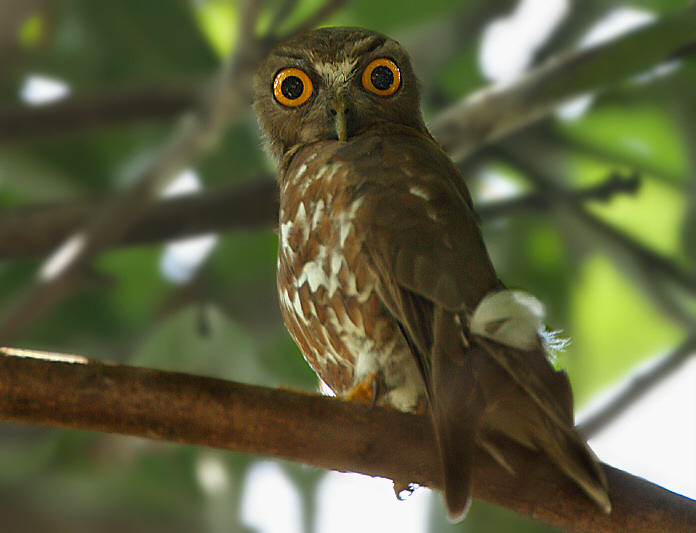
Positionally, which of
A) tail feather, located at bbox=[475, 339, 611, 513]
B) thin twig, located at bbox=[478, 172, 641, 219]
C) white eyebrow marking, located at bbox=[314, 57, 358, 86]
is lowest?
tail feather, located at bbox=[475, 339, 611, 513]

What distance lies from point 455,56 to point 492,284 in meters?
2.21

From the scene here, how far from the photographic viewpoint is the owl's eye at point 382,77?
7.54 feet

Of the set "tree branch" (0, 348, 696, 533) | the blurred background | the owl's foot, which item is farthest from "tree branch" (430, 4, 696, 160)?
"tree branch" (0, 348, 696, 533)

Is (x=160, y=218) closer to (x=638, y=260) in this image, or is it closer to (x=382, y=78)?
(x=382, y=78)

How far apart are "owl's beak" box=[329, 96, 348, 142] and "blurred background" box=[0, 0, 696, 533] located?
0.95m

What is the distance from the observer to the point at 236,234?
3.79 metres

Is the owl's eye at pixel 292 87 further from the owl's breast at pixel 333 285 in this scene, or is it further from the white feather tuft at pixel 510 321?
the white feather tuft at pixel 510 321

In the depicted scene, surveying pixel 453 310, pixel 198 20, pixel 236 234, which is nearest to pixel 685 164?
pixel 236 234

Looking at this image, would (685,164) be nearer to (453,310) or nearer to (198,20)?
(198,20)

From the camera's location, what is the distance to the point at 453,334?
5.30ft

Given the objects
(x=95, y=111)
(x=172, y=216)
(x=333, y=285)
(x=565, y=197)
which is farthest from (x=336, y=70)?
(x=565, y=197)

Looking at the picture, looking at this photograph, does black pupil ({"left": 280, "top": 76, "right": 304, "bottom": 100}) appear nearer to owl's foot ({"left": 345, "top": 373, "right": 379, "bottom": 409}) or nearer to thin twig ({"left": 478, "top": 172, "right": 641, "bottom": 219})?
owl's foot ({"left": 345, "top": 373, "right": 379, "bottom": 409})

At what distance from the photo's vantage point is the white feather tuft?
158 centimetres

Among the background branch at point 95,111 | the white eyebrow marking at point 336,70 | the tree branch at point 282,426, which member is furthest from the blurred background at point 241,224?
the tree branch at point 282,426
